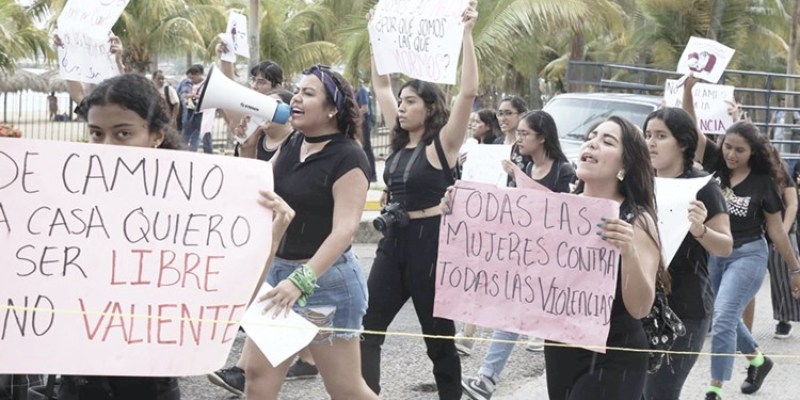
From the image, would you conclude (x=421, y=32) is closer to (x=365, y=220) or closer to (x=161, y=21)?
(x=365, y=220)

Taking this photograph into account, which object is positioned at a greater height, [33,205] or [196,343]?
[33,205]

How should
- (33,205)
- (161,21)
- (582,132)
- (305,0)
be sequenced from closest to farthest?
(33,205) → (582,132) → (161,21) → (305,0)

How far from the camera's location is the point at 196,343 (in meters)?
3.56

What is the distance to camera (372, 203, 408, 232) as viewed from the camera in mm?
6176

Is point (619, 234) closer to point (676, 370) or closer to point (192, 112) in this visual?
point (676, 370)

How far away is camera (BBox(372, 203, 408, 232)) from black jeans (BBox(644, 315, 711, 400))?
1.58m

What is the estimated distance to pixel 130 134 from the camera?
3855 mm

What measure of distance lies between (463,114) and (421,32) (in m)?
1.17

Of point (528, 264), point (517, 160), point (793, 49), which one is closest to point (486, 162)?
point (517, 160)

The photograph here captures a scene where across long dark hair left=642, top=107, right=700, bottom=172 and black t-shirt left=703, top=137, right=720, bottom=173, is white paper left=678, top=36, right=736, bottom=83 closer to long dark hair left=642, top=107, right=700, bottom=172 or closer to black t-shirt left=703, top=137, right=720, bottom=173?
black t-shirt left=703, top=137, right=720, bottom=173

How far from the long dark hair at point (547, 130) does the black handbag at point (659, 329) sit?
9.96ft

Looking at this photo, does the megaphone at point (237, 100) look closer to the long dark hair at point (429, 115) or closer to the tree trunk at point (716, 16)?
the long dark hair at point (429, 115)

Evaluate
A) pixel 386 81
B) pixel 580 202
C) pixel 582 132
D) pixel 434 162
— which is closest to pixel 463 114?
pixel 434 162

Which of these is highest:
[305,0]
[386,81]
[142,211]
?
[305,0]
